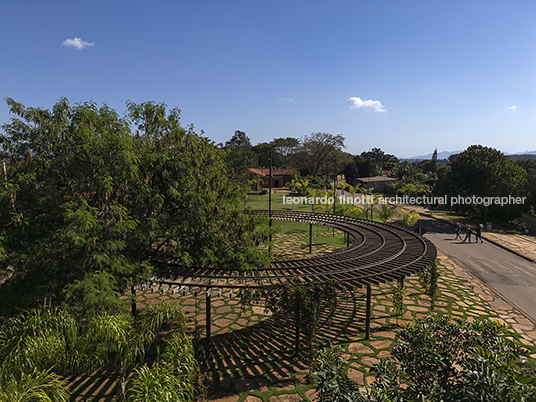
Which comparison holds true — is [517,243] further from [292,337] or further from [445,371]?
[445,371]

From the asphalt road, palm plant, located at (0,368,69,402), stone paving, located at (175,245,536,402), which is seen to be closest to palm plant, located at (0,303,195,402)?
palm plant, located at (0,368,69,402)

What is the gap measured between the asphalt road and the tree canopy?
1334 centimetres

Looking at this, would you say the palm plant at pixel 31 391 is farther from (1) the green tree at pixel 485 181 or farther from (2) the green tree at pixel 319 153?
(2) the green tree at pixel 319 153

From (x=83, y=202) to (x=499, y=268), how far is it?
1968 cm

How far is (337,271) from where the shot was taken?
970cm

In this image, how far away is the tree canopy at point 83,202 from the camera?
685 centimetres

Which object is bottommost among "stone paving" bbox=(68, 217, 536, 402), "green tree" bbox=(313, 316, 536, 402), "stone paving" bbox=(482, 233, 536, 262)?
"stone paving" bbox=(68, 217, 536, 402)

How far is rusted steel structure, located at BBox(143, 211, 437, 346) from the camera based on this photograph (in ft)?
27.6

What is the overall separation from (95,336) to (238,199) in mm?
6231

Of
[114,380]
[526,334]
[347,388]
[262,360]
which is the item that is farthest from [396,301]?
[114,380]

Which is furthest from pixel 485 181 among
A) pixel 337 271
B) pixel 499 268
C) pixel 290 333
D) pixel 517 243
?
pixel 290 333

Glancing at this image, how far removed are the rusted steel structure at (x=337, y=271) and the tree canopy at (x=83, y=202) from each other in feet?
2.93

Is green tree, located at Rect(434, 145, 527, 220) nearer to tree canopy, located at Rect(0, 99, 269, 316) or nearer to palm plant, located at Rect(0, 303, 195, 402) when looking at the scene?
tree canopy, located at Rect(0, 99, 269, 316)

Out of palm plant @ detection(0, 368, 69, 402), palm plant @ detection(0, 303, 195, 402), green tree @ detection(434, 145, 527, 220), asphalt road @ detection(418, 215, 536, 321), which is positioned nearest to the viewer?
palm plant @ detection(0, 368, 69, 402)
